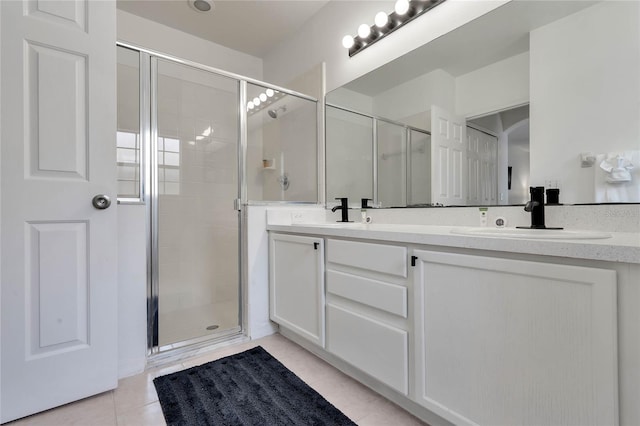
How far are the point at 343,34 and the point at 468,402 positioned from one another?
7.82ft

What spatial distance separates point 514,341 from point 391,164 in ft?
4.44

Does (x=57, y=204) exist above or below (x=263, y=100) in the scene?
below

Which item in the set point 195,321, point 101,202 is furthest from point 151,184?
point 195,321

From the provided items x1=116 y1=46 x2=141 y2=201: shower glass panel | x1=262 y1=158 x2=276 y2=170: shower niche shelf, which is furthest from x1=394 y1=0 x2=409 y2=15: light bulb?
x1=116 y1=46 x2=141 y2=201: shower glass panel

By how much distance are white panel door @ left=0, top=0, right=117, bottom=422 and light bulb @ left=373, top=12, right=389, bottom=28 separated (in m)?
1.50

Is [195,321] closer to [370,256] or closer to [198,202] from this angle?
[198,202]

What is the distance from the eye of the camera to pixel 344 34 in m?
2.26

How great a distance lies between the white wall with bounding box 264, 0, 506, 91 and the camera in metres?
1.63

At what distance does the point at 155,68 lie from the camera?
175 cm

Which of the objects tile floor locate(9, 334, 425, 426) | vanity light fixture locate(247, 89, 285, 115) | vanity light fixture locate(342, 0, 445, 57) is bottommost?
tile floor locate(9, 334, 425, 426)

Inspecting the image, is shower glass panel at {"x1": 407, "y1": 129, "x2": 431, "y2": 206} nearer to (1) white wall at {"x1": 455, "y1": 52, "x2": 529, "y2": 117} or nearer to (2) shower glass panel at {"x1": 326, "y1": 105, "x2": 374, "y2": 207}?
(1) white wall at {"x1": 455, "y1": 52, "x2": 529, "y2": 117}

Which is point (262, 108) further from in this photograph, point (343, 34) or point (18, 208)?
point (18, 208)

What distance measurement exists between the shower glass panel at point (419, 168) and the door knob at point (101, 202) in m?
1.63

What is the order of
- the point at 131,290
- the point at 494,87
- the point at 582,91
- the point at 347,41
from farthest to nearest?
the point at 347,41
the point at 131,290
the point at 494,87
the point at 582,91
